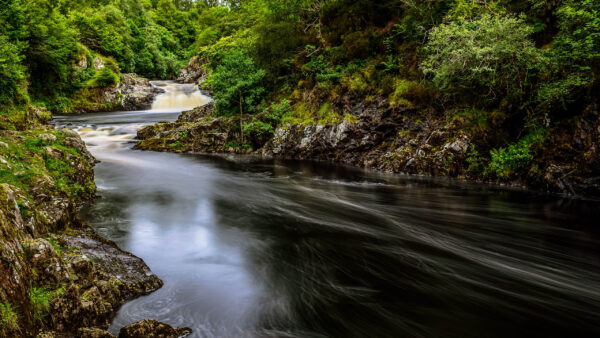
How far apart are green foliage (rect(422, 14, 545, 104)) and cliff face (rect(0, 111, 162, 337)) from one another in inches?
377

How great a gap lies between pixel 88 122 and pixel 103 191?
607 inches

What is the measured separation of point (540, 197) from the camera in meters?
8.32

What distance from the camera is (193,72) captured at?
39250 mm

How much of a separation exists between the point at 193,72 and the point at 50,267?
4020cm

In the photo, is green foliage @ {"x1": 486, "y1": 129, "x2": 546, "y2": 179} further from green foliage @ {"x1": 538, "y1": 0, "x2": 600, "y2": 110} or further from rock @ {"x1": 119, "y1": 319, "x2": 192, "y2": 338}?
rock @ {"x1": 119, "y1": 319, "x2": 192, "y2": 338}

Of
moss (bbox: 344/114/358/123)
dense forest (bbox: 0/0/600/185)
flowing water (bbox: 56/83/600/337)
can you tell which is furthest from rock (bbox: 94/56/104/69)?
moss (bbox: 344/114/358/123)

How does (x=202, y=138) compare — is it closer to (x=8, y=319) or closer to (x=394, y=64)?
(x=394, y=64)

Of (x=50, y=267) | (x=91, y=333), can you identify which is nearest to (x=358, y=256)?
(x=91, y=333)

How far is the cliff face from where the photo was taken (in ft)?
7.77

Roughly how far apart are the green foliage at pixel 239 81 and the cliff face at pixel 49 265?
41.1 ft

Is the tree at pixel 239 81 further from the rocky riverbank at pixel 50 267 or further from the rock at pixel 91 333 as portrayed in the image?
the rock at pixel 91 333

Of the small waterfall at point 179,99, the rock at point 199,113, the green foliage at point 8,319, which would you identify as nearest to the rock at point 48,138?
the green foliage at point 8,319

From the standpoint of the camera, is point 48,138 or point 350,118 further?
point 350,118

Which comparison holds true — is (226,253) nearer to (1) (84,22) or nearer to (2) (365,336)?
(2) (365,336)
